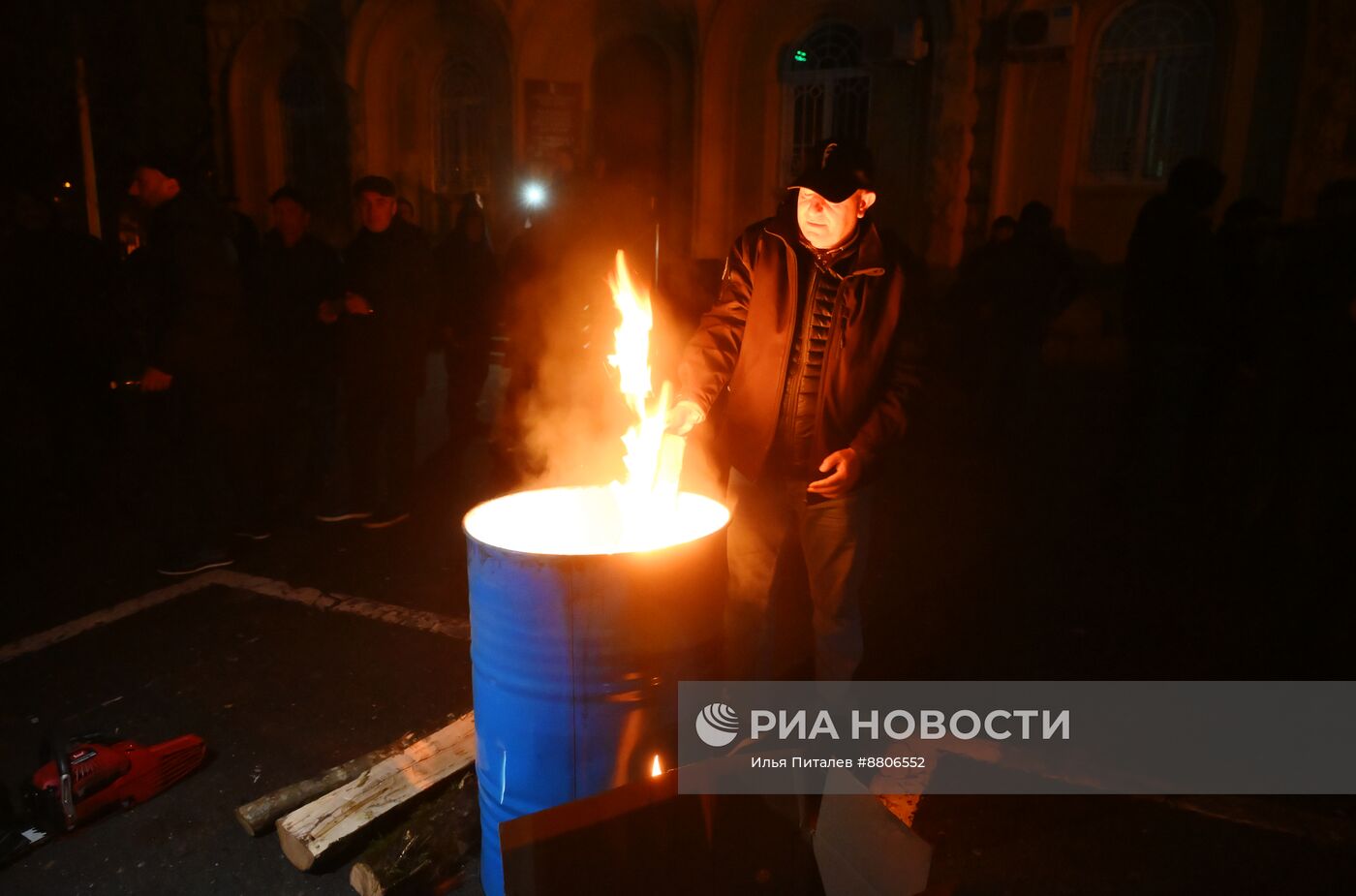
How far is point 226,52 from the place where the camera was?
16562 millimetres

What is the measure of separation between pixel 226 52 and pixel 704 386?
1726 centimetres

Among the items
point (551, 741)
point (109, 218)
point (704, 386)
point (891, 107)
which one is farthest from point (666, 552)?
point (109, 218)

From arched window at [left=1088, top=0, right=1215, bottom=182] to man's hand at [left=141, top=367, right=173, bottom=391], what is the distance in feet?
38.5

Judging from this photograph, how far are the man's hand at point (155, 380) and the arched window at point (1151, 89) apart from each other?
11.7 meters

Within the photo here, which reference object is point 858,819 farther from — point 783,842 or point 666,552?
point 666,552

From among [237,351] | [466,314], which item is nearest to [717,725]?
[237,351]

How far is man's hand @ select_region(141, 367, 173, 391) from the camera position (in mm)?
5000

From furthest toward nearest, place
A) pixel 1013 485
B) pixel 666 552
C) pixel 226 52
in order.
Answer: pixel 226 52
pixel 1013 485
pixel 666 552

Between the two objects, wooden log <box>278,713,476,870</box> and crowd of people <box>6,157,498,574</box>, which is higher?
crowd of people <box>6,157,498,574</box>

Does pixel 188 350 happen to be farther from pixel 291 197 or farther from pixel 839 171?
pixel 839 171

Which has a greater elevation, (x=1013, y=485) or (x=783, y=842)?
(x=783, y=842)

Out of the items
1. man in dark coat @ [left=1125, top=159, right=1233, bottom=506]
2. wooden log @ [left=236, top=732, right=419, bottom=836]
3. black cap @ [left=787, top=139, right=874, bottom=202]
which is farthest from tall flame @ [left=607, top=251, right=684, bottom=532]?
man in dark coat @ [left=1125, top=159, right=1233, bottom=506]

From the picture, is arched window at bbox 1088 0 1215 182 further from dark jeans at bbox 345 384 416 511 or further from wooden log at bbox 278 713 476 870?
wooden log at bbox 278 713 476 870

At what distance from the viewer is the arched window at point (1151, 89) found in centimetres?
1162
